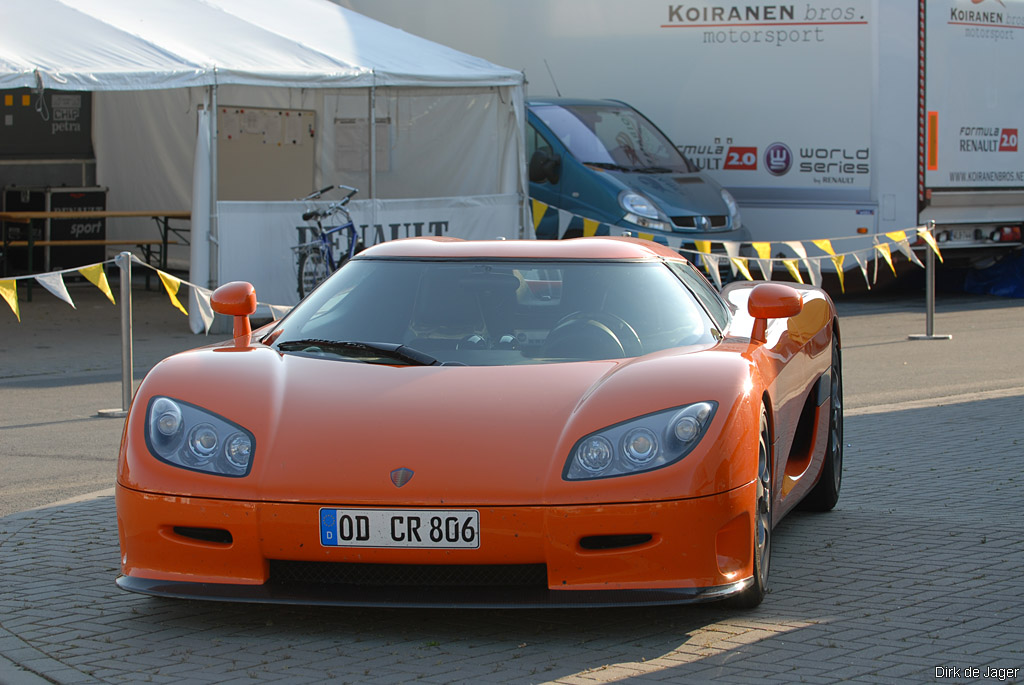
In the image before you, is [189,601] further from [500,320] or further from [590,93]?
[590,93]

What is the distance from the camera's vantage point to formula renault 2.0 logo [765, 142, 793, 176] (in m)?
17.0

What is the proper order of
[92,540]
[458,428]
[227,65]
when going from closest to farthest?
[458,428], [92,540], [227,65]

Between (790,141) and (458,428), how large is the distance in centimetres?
1332

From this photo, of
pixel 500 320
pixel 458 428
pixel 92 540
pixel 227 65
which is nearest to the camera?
pixel 458 428

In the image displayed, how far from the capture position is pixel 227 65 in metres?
13.2

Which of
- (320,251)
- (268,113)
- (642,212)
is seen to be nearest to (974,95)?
(642,212)

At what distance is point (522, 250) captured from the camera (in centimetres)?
564

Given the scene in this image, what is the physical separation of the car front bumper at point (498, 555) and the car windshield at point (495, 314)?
0.93 m

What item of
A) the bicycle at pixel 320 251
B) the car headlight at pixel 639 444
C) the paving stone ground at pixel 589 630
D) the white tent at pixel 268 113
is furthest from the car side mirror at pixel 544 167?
the car headlight at pixel 639 444

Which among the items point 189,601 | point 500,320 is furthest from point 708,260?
point 189,601

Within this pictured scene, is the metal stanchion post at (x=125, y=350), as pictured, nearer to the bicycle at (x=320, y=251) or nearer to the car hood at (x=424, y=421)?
the car hood at (x=424, y=421)

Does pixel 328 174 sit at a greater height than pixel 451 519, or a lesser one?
greater

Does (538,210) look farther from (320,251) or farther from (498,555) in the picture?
(498,555)

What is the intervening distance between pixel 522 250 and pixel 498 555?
1803mm
